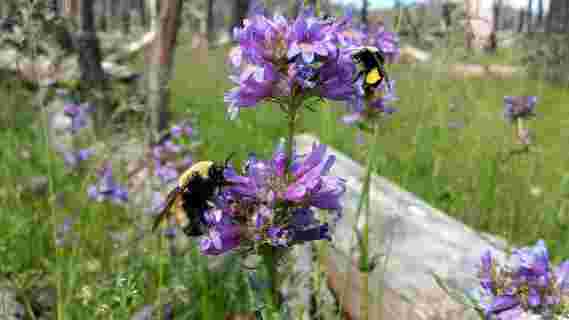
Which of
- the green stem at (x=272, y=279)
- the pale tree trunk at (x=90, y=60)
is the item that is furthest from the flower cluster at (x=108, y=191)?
the green stem at (x=272, y=279)

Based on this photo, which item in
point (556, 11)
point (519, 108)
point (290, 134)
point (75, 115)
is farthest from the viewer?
point (556, 11)

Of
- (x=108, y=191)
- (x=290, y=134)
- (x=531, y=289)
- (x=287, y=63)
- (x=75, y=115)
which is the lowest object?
(x=108, y=191)

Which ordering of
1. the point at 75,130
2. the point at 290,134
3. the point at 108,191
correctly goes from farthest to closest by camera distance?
the point at 75,130, the point at 108,191, the point at 290,134

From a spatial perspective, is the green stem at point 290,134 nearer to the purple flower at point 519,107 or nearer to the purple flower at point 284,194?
the purple flower at point 284,194

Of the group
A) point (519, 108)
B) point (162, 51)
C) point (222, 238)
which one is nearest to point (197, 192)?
point (222, 238)

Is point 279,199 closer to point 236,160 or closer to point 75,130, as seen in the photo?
point 75,130

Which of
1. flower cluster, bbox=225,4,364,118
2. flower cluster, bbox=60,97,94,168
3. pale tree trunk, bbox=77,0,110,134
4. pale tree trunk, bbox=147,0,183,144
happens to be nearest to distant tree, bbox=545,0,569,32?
pale tree trunk, bbox=147,0,183,144

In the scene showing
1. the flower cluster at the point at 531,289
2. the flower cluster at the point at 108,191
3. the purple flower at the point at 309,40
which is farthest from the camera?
the flower cluster at the point at 108,191
